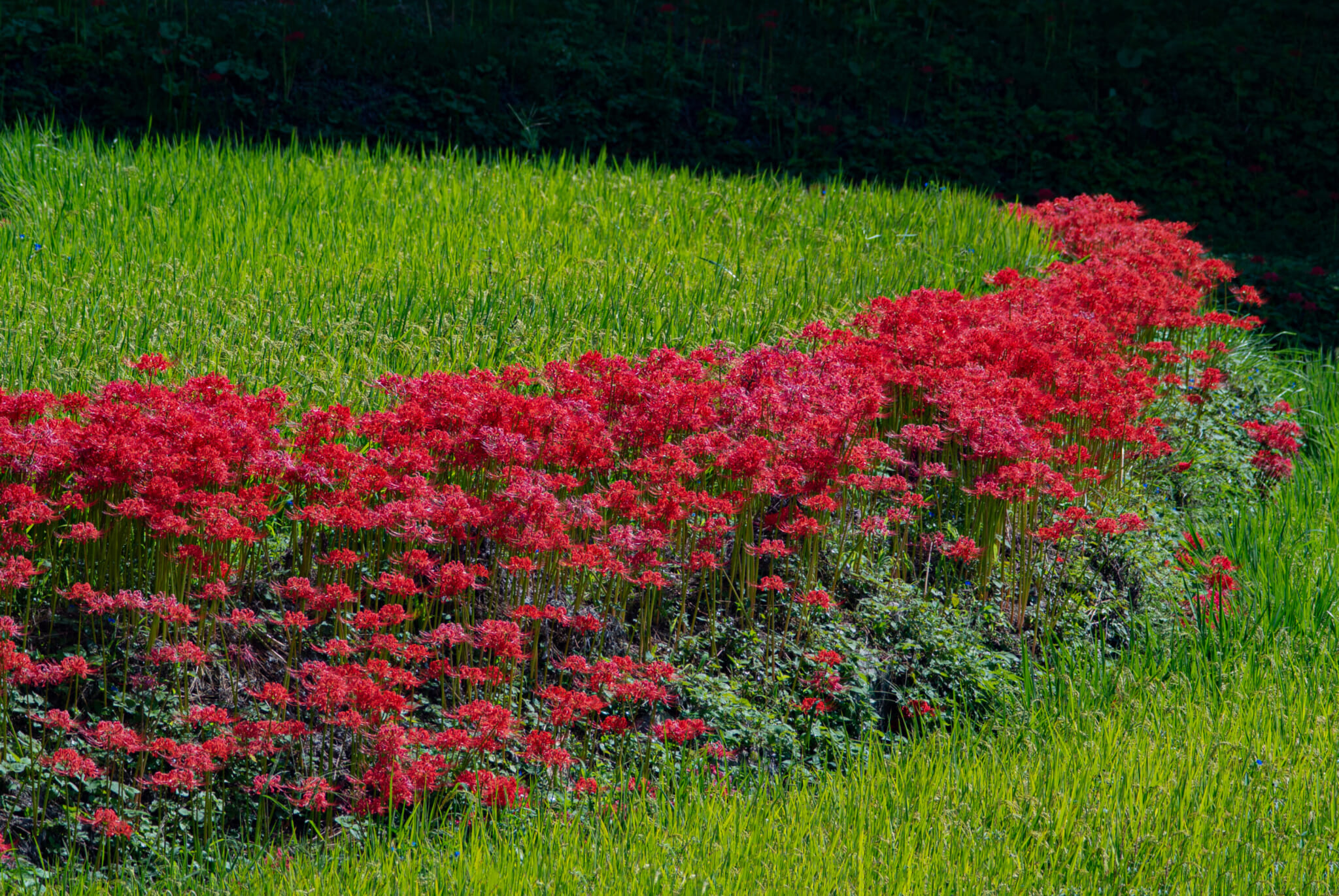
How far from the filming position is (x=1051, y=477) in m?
4.08

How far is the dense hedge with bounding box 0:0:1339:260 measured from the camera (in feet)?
31.6

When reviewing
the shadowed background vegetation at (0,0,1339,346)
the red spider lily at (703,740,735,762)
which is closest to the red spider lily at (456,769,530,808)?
the red spider lily at (703,740,735,762)

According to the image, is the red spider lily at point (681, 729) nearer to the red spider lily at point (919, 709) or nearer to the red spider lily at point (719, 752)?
the red spider lily at point (719, 752)

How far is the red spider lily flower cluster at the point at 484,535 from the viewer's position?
306 centimetres

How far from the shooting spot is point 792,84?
11.7 meters

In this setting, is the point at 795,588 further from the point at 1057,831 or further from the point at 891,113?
the point at 891,113

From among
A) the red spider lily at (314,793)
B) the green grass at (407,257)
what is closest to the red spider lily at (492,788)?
the red spider lily at (314,793)

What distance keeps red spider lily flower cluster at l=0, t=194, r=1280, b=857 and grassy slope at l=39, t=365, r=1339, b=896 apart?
231mm

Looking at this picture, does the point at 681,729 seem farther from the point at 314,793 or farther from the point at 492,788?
the point at 314,793

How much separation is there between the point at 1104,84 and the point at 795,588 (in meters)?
10.3

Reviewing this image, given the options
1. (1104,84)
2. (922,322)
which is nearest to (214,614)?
(922,322)

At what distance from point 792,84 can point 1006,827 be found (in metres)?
9.72

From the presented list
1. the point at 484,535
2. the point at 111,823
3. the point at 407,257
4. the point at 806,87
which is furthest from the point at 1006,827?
the point at 806,87

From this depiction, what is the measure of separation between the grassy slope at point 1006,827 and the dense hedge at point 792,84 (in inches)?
288
